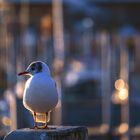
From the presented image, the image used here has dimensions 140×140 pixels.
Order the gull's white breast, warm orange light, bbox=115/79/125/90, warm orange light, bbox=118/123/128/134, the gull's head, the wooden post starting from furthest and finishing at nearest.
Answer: warm orange light, bbox=115/79/125/90
warm orange light, bbox=118/123/128/134
the gull's head
the gull's white breast
the wooden post

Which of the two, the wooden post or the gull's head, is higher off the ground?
the gull's head

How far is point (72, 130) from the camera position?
5.25 meters

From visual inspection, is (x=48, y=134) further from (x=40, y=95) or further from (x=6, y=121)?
(x=6, y=121)

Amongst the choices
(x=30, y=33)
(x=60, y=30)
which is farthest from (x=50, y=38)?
(x=60, y=30)

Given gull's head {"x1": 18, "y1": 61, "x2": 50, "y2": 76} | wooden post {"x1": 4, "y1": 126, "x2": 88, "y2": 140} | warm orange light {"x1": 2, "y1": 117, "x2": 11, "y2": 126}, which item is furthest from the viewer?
warm orange light {"x1": 2, "y1": 117, "x2": 11, "y2": 126}

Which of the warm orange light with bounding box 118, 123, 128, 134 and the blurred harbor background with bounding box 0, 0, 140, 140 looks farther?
the blurred harbor background with bounding box 0, 0, 140, 140

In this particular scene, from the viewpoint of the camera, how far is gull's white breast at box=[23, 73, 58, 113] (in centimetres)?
559

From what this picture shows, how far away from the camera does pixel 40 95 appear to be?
18.4 ft

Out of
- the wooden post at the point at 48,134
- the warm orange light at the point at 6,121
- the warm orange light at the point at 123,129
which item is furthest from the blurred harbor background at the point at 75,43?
the wooden post at the point at 48,134

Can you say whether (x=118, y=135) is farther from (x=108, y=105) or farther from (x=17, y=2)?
(x=17, y=2)

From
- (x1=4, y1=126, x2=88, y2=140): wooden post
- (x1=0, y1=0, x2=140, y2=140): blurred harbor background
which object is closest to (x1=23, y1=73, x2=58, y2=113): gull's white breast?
(x1=4, y1=126, x2=88, y2=140): wooden post

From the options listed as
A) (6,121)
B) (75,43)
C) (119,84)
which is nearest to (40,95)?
(6,121)

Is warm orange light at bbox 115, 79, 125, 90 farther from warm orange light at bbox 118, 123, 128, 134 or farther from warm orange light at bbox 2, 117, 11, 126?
warm orange light at bbox 2, 117, 11, 126

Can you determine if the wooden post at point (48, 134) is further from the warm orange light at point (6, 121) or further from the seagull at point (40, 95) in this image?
the warm orange light at point (6, 121)
